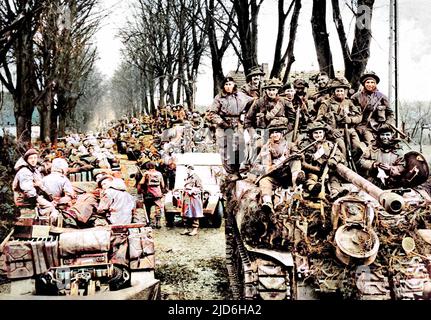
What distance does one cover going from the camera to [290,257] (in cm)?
380

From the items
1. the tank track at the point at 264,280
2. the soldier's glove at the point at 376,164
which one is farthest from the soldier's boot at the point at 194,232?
the soldier's glove at the point at 376,164

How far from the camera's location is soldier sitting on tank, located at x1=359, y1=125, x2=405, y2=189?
435 centimetres

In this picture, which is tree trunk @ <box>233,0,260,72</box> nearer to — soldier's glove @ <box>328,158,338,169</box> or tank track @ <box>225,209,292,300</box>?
soldier's glove @ <box>328,158,338,169</box>

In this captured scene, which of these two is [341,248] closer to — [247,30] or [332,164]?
[332,164]

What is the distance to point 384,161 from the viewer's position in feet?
14.8

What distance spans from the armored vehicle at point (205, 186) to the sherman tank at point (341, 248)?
37.8 inches

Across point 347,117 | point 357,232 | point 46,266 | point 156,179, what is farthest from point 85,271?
point 347,117

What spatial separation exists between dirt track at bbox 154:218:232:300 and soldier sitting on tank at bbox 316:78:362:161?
56.6 inches

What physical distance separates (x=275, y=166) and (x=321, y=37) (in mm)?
1632

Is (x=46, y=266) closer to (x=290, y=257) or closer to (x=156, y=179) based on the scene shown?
(x=156, y=179)

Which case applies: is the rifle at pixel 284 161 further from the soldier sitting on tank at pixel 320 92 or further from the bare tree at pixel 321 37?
the bare tree at pixel 321 37

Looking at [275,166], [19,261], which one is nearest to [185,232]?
[275,166]

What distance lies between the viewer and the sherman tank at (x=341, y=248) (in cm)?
361

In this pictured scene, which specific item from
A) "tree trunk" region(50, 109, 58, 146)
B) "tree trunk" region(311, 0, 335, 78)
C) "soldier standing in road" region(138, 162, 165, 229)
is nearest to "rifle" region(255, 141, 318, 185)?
"soldier standing in road" region(138, 162, 165, 229)
